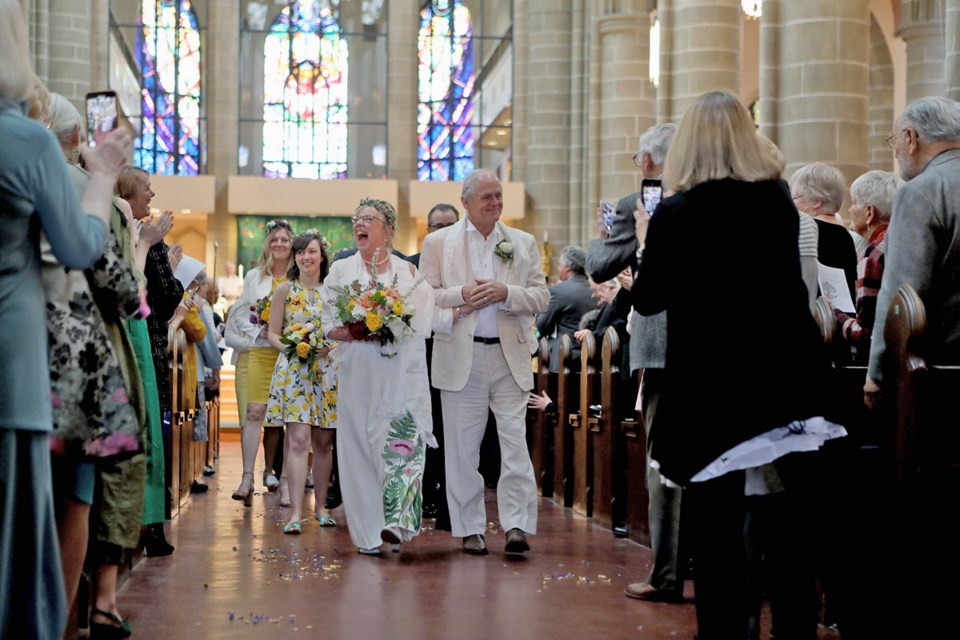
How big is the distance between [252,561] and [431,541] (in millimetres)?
1222

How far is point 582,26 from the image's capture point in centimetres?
2569

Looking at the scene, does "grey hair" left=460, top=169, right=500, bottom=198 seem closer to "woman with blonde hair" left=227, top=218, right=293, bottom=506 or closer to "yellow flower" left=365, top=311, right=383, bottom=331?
"yellow flower" left=365, top=311, right=383, bottom=331

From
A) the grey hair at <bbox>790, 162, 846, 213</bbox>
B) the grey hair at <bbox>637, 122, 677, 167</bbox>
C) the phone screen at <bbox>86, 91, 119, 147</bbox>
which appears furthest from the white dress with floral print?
the phone screen at <bbox>86, 91, 119, 147</bbox>

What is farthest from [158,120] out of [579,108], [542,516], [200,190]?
[542,516]

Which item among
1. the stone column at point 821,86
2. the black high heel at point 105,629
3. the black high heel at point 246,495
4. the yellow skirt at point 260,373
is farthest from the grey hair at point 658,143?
the stone column at point 821,86

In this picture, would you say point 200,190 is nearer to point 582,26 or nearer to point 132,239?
point 582,26

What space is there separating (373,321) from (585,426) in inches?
Answer: 89.9

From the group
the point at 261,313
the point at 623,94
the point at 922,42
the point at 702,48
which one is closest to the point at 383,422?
the point at 261,313

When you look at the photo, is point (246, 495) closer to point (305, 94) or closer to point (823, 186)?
point (823, 186)

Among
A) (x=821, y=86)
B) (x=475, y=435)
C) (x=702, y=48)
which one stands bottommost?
(x=475, y=435)

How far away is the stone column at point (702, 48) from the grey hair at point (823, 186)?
9.12 meters

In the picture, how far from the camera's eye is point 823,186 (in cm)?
580

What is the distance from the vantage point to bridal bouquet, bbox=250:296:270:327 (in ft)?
29.9

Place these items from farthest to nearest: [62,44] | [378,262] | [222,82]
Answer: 1. [222,82]
2. [62,44]
3. [378,262]
